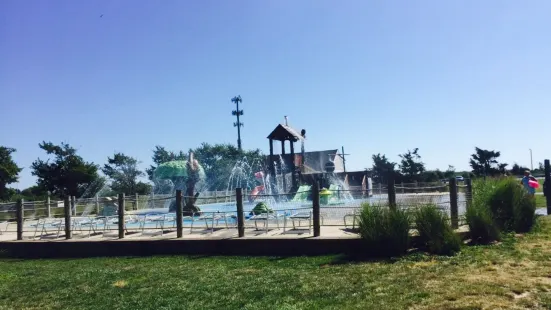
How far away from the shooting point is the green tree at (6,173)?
37.7 metres

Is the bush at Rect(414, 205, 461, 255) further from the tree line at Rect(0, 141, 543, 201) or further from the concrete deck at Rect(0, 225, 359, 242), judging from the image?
the tree line at Rect(0, 141, 543, 201)

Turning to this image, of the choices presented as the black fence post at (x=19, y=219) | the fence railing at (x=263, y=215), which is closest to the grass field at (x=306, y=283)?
the fence railing at (x=263, y=215)

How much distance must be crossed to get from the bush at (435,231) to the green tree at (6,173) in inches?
1475

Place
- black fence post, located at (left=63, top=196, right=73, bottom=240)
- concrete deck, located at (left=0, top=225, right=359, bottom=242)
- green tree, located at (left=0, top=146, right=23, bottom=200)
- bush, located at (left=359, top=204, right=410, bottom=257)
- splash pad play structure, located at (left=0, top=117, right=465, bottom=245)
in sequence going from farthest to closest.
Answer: green tree, located at (left=0, top=146, right=23, bottom=200), black fence post, located at (left=63, top=196, right=73, bottom=240), splash pad play structure, located at (left=0, top=117, right=465, bottom=245), concrete deck, located at (left=0, top=225, right=359, bottom=242), bush, located at (left=359, top=204, right=410, bottom=257)

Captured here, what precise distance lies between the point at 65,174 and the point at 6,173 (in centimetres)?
437

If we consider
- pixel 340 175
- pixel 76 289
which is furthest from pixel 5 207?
pixel 340 175

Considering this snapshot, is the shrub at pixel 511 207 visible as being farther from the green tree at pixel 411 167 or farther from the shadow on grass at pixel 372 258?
the green tree at pixel 411 167

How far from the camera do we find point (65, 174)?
38.7 m

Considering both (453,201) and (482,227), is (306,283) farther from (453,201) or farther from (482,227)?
(453,201)

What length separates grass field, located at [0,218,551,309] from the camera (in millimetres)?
5684

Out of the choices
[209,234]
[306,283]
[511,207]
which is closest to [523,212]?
[511,207]

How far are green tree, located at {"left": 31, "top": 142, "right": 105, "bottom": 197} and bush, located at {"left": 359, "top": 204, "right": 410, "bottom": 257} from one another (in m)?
34.0

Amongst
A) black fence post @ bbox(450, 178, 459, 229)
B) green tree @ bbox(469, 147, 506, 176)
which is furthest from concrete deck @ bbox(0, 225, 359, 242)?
green tree @ bbox(469, 147, 506, 176)

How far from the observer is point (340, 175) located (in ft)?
123
